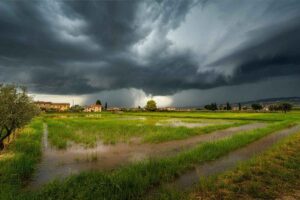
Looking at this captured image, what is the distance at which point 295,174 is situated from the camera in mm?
10797

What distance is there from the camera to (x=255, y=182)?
9.75 metres

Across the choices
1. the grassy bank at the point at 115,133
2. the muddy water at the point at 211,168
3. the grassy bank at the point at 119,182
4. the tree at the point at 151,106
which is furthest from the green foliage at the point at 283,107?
the grassy bank at the point at 119,182

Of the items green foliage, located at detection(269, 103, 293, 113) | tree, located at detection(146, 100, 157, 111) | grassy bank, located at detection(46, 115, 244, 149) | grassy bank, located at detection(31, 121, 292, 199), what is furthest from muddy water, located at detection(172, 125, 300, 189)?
tree, located at detection(146, 100, 157, 111)

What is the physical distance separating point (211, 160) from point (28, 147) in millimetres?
14497

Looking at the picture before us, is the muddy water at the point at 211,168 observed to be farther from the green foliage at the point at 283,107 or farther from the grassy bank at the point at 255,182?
the green foliage at the point at 283,107

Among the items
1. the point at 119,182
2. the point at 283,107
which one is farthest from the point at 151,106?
the point at 119,182

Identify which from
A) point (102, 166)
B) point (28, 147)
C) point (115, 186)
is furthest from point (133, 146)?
point (115, 186)

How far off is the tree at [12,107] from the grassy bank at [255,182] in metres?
13.9

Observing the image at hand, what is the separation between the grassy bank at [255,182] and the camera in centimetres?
856

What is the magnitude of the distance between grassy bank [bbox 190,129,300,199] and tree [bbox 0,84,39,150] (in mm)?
13933

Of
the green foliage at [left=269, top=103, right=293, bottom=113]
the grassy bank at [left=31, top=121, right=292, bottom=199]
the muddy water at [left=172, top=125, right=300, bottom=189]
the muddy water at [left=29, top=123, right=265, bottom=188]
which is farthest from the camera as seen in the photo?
the green foliage at [left=269, top=103, right=293, bottom=113]

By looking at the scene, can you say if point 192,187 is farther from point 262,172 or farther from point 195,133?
point 195,133

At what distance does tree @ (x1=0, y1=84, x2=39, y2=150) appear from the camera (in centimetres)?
1485

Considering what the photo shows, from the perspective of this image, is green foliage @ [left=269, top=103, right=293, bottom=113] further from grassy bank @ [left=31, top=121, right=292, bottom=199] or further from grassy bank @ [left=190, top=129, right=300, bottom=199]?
grassy bank @ [left=31, top=121, right=292, bottom=199]
